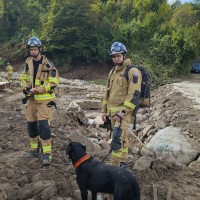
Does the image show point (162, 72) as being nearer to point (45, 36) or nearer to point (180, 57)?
point (180, 57)

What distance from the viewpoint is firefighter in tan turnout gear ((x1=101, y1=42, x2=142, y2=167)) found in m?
4.60

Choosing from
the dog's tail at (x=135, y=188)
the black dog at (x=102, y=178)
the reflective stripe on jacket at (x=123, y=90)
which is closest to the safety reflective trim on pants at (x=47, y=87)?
the reflective stripe on jacket at (x=123, y=90)

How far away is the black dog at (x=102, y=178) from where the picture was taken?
11.4 ft

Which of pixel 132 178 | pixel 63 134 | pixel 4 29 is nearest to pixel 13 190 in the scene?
pixel 132 178

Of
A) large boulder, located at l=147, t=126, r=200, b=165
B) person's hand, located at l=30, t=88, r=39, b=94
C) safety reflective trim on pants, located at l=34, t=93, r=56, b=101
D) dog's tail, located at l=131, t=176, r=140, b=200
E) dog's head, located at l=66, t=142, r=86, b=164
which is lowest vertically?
large boulder, located at l=147, t=126, r=200, b=165

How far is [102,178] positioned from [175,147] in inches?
119

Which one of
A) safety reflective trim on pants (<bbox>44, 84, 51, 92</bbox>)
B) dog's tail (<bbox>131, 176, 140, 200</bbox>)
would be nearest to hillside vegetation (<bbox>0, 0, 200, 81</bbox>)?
safety reflective trim on pants (<bbox>44, 84, 51, 92</bbox>)

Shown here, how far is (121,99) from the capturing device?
15.9 ft

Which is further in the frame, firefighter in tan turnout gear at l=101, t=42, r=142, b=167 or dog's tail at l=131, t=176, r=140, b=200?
firefighter in tan turnout gear at l=101, t=42, r=142, b=167

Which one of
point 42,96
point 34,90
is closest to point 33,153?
point 42,96

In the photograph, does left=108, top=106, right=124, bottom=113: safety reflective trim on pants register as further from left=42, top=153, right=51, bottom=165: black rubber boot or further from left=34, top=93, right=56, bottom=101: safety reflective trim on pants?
left=42, top=153, right=51, bottom=165: black rubber boot

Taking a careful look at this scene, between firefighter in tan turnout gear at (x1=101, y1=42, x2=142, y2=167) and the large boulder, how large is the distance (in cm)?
167

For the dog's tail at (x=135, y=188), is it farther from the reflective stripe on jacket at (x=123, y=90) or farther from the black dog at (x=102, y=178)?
the reflective stripe on jacket at (x=123, y=90)

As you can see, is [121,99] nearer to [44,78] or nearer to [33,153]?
[44,78]
